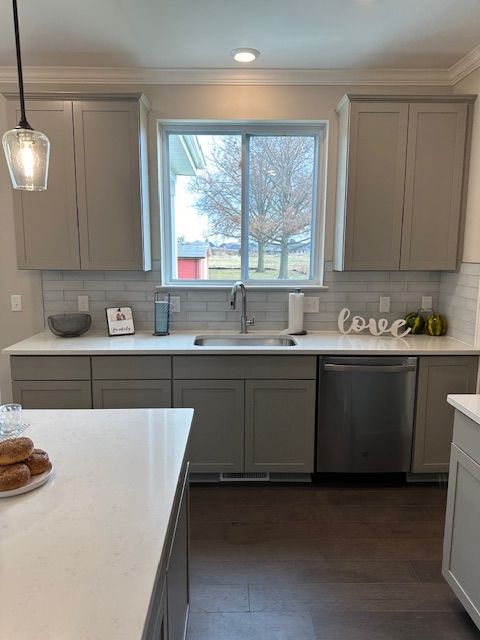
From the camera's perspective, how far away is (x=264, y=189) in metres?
3.27

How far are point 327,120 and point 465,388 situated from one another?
2.02 m

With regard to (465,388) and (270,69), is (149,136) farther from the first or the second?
(465,388)

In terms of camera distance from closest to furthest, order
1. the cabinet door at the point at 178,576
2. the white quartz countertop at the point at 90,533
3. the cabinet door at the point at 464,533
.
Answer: the white quartz countertop at the point at 90,533
the cabinet door at the point at 178,576
the cabinet door at the point at 464,533

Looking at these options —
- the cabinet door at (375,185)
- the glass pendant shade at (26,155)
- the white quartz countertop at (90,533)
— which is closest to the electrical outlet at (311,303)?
the cabinet door at (375,185)

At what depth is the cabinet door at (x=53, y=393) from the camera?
106 inches

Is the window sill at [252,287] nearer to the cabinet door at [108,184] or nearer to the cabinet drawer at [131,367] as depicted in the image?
the cabinet door at [108,184]

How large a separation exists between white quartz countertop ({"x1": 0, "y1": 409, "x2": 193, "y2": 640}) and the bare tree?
211cm

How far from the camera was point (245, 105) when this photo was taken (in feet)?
10.00

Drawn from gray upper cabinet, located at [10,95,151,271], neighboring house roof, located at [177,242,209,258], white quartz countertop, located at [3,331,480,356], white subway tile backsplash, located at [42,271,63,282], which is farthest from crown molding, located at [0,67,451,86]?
white quartz countertop, located at [3,331,480,356]

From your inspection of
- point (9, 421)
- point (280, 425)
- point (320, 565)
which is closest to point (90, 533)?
point (9, 421)

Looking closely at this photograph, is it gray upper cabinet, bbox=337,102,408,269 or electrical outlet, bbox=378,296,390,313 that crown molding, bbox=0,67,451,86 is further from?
electrical outlet, bbox=378,296,390,313

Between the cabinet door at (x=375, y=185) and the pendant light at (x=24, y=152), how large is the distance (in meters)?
2.05

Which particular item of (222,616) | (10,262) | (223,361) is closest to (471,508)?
(222,616)

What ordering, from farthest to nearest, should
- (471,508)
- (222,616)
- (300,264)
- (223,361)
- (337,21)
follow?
(300,264), (223,361), (337,21), (222,616), (471,508)
